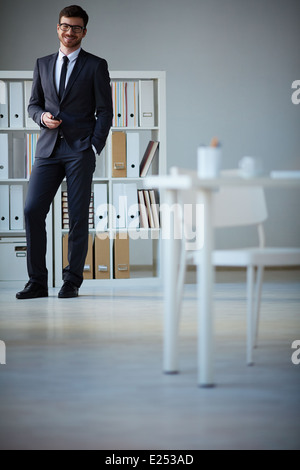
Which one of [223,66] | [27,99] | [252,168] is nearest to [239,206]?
[252,168]

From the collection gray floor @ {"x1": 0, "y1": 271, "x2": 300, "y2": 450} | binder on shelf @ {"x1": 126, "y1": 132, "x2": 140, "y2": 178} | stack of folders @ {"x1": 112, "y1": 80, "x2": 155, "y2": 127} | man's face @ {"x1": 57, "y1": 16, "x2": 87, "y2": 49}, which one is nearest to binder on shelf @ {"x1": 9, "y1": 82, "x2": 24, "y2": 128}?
stack of folders @ {"x1": 112, "y1": 80, "x2": 155, "y2": 127}

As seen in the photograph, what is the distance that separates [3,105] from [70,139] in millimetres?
1095

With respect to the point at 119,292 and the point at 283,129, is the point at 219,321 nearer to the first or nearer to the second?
the point at 119,292

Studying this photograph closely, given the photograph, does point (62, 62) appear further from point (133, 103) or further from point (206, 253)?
point (206, 253)

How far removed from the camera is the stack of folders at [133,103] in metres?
4.83

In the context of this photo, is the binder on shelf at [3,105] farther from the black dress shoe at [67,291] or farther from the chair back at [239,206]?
the chair back at [239,206]

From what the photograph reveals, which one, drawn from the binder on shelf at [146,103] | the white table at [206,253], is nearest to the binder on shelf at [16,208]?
the binder on shelf at [146,103]

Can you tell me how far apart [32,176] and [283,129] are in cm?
310

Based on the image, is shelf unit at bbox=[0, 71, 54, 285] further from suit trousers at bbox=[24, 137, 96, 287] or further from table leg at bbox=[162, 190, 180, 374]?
table leg at bbox=[162, 190, 180, 374]

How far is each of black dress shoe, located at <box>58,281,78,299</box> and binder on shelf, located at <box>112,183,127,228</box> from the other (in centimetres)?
88

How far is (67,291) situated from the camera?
4.04 metres

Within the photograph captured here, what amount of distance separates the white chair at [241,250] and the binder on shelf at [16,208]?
250cm

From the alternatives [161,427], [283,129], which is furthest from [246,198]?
[283,129]

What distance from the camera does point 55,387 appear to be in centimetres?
195
